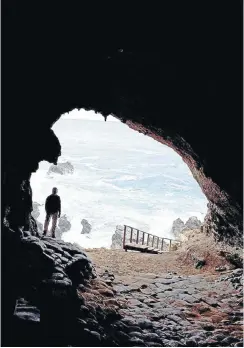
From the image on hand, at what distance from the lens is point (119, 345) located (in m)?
7.36

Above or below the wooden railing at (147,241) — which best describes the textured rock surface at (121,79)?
above

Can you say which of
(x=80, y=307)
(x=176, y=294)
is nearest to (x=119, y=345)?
(x=80, y=307)

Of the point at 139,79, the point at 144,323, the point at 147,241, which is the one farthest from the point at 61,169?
the point at 144,323

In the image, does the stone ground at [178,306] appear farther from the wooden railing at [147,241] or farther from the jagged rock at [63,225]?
the jagged rock at [63,225]

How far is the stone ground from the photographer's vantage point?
7.75 meters

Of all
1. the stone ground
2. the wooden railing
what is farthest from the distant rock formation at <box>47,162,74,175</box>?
the stone ground

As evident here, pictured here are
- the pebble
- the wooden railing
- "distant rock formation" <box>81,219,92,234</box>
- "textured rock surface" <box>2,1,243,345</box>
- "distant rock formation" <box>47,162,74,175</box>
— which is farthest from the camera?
"distant rock formation" <box>47,162,74,175</box>

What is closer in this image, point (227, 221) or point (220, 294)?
point (220, 294)

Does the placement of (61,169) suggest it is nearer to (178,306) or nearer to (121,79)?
(121,79)

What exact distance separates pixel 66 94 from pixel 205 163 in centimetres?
409

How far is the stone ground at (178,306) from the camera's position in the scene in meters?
7.75

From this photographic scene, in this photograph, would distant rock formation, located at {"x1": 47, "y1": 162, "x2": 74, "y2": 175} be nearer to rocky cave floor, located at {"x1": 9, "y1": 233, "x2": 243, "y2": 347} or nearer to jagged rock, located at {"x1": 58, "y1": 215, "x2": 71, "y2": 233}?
jagged rock, located at {"x1": 58, "y1": 215, "x2": 71, "y2": 233}

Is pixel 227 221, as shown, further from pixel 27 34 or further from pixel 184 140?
pixel 27 34

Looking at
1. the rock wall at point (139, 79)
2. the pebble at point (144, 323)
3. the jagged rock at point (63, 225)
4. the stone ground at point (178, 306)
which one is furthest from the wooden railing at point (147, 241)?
the jagged rock at point (63, 225)
